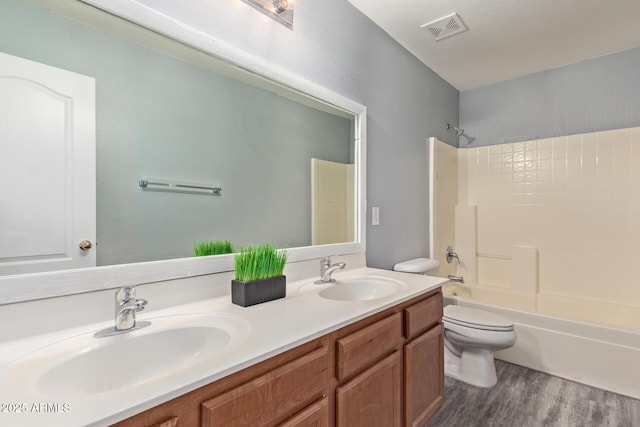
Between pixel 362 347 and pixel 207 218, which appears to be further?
pixel 207 218

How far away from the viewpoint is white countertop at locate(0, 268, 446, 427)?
55 cm

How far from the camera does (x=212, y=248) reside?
4.30ft

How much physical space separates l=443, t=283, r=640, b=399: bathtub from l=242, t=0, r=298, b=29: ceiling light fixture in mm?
2373

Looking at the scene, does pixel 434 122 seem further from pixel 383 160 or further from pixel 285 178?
pixel 285 178

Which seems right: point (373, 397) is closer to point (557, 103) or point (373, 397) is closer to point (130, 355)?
point (130, 355)

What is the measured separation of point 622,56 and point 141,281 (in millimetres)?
3580

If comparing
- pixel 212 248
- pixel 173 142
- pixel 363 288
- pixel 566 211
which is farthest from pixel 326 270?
pixel 566 211

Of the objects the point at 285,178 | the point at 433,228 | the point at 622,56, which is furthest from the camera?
the point at 433,228

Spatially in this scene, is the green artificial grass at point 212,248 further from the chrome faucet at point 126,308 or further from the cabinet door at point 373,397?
the cabinet door at point 373,397

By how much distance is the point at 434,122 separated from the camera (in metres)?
2.85

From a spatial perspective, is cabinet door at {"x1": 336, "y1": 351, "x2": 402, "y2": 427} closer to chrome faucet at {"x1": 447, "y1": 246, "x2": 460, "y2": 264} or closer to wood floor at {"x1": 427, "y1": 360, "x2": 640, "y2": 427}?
wood floor at {"x1": 427, "y1": 360, "x2": 640, "y2": 427}

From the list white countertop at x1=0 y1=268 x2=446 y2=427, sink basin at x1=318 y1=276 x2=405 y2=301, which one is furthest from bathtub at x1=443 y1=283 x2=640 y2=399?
white countertop at x1=0 y1=268 x2=446 y2=427

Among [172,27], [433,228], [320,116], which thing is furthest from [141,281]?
[433,228]

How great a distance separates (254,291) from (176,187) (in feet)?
1.63
